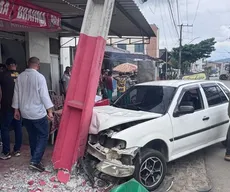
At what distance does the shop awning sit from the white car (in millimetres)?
2440

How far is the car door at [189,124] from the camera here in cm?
460

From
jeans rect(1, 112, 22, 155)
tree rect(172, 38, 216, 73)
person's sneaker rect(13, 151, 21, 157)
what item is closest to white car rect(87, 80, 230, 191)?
jeans rect(1, 112, 22, 155)

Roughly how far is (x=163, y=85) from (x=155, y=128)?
51.8 inches

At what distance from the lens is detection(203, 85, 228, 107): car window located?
5.52m

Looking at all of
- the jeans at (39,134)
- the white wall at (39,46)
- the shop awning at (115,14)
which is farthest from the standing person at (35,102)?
the white wall at (39,46)

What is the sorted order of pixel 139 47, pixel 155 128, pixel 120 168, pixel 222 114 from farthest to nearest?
1. pixel 139 47
2. pixel 222 114
3. pixel 155 128
4. pixel 120 168

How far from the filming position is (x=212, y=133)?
17.7ft

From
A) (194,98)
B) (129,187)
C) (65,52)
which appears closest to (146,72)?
(65,52)

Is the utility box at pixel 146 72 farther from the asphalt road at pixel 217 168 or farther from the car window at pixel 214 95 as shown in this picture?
the car window at pixel 214 95

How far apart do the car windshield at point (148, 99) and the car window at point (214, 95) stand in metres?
0.95

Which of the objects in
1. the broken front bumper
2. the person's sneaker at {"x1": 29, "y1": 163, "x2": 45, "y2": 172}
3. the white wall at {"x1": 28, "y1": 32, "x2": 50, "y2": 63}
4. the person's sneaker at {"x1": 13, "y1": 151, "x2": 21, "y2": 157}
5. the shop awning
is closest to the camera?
the broken front bumper

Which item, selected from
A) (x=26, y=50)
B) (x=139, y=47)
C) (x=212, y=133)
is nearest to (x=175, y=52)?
(x=139, y=47)

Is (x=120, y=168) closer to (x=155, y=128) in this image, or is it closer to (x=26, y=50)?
(x=155, y=128)

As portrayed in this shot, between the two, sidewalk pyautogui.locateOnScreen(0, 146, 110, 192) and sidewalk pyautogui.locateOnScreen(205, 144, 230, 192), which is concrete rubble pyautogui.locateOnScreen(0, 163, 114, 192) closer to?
sidewalk pyautogui.locateOnScreen(0, 146, 110, 192)
